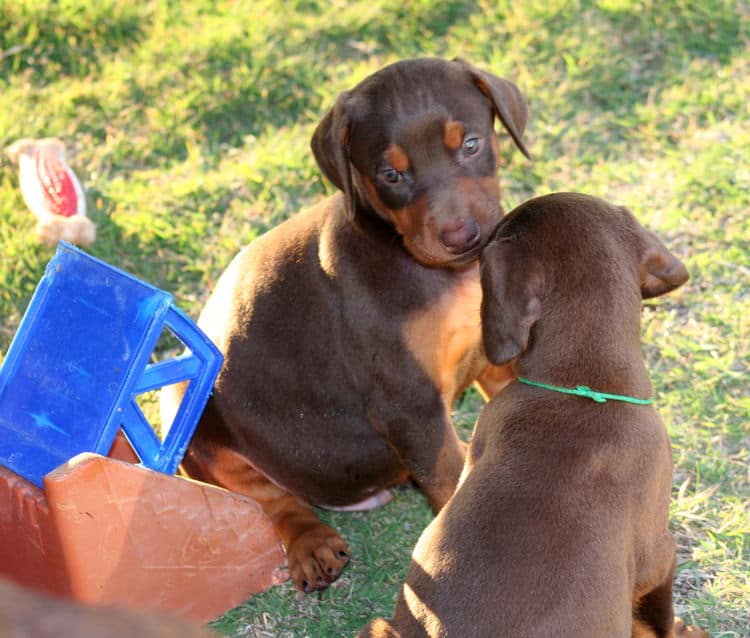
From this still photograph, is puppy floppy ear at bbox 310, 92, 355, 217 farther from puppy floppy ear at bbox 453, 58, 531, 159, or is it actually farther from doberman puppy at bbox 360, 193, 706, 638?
doberman puppy at bbox 360, 193, 706, 638

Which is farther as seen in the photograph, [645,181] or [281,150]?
[281,150]

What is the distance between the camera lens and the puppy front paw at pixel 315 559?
4422 millimetres

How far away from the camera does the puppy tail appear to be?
3344 millimetres

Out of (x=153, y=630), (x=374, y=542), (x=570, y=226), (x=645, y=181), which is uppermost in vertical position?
(x=153, y=630)

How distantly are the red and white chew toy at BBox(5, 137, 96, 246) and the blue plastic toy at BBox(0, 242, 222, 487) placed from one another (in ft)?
6.98

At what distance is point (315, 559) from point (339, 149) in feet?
5.46

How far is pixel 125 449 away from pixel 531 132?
358 cm

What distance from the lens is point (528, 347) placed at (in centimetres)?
358

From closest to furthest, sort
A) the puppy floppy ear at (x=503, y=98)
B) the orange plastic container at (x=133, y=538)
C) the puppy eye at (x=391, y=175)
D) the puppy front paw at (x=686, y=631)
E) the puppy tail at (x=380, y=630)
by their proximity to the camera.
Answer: the puppy tail at (x=380, y=630), the orange plastic container at (x=133, y=538), the puppy front paw at (x=686, y=631), the puppy eye at (x=391, y=175), the puppy floppy ear at (x=503, y=98)

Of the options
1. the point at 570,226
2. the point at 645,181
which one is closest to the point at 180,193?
the point at 645,181

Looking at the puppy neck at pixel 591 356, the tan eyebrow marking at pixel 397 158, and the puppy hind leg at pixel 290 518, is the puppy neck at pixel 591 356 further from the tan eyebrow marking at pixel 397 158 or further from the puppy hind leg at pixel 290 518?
the puppy hind leg at pixel 290 518

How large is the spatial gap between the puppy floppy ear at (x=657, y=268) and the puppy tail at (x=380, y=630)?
1.42 metres

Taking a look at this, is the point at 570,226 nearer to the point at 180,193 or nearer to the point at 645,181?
the point at 645,181

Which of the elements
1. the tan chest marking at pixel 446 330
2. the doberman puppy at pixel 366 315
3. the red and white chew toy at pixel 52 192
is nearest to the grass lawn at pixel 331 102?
the red and white chew toy at pixel 52 192
